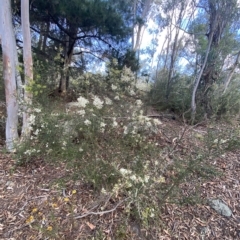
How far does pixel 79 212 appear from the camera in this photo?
5.04 feet

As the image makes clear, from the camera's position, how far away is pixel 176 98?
393 cm

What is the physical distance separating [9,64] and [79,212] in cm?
194

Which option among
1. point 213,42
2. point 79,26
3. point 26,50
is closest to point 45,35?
point 79,26

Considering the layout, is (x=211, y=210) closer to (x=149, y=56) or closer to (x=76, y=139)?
(x=76, y=139)

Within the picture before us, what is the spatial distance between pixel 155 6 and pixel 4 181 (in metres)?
8.84

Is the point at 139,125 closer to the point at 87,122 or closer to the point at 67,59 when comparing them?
the point at 87,122

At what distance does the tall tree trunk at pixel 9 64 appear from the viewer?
6.88 ft

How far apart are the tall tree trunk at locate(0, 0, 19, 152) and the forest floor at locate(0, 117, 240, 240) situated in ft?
1.92

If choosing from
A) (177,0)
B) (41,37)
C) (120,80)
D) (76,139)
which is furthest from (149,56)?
(76,139)

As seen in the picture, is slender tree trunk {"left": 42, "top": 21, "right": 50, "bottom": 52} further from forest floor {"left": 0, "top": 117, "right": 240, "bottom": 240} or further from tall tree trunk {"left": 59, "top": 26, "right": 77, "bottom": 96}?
forest floor {"left": 0, "top": 117, "right": 240, "bottom": 240}

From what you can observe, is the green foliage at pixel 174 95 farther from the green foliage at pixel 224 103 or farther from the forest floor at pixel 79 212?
the forest floor at pixel 79 212

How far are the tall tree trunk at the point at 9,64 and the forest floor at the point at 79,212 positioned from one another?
1.92ft

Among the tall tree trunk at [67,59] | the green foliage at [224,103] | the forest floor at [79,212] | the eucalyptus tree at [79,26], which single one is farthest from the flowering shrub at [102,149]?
the tall tree trunk at [67,59]

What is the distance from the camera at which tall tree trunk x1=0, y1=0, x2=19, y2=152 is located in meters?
2.10
